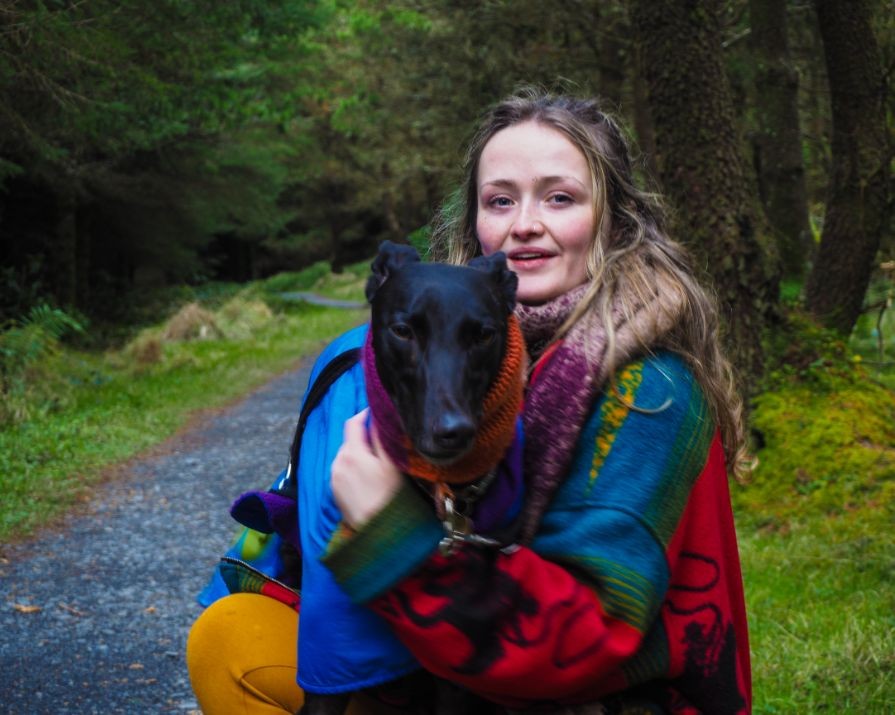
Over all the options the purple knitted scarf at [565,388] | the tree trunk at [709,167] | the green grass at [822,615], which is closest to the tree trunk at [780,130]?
the tree trunk at [709,167]

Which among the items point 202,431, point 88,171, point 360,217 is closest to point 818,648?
point 202,431

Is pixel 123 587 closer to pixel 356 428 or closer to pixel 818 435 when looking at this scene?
pixel 356 428

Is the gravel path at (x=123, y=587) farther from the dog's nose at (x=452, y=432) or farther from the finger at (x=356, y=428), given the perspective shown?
the dog's nose at (x=452, y=432)

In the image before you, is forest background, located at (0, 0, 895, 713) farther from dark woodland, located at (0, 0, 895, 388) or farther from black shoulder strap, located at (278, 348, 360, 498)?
black shoulder strap, located at (278, 348, 360, 498)

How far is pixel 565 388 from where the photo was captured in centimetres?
194

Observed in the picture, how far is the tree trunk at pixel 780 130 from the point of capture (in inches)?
420

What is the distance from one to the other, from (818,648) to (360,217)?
41.4 meters

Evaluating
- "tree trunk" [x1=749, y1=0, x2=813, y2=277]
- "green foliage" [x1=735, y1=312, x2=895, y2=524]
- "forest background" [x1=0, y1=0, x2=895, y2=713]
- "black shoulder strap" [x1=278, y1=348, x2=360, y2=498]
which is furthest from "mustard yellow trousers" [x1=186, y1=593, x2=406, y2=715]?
"tree trunk" [x1=749, y1=0, x2=813, y2=277]

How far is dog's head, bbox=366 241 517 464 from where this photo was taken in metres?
1.63

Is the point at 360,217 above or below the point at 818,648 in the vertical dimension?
below

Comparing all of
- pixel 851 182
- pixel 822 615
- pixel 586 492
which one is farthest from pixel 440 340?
pixel 851 182

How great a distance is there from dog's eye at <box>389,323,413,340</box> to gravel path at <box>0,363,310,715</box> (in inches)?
112

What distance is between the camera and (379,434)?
1797 millimetres

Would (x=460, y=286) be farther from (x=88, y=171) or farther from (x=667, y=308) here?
(x=88, y=171)
